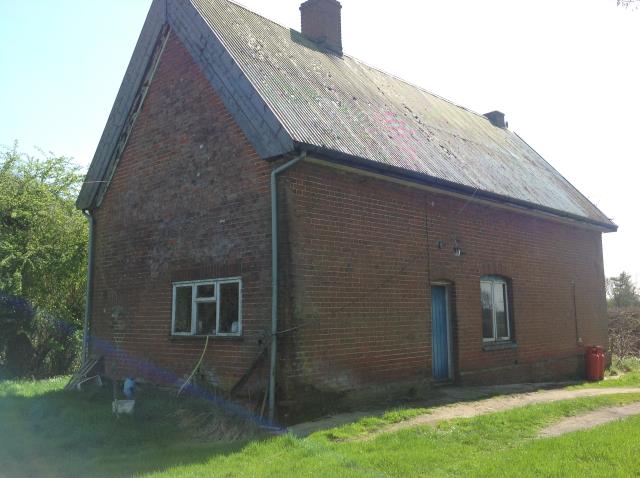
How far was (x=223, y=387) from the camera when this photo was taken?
9836 mm

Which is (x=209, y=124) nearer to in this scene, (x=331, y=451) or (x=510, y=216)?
(x=331, y=451)

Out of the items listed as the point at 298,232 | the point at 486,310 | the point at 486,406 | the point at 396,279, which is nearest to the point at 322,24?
the point at 396,279

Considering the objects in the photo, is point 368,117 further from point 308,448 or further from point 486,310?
point 308,448

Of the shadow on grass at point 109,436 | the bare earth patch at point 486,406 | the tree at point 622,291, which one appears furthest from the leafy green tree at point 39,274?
the tree at point 622,291

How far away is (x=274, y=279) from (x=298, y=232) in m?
0.88

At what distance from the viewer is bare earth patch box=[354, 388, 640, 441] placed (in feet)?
27.9

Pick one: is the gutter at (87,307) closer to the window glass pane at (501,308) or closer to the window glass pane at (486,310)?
the window glass pane at (486,310)

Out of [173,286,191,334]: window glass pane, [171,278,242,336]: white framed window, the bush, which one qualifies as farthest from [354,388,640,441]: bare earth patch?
the bush

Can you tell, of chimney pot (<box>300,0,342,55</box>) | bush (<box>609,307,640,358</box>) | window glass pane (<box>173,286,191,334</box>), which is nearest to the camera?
window glass pane (<box>173,286,191,334</box>)

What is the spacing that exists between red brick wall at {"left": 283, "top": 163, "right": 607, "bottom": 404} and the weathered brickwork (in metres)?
0.03

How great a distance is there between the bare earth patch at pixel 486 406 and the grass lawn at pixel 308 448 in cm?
28

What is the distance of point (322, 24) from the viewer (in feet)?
52.0

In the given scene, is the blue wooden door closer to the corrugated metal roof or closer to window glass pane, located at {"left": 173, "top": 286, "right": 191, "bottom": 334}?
the corrugated metal roof

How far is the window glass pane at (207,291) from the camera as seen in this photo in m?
10.5
